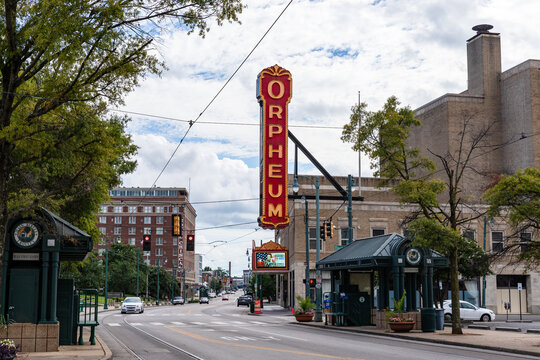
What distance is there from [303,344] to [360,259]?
916 cm

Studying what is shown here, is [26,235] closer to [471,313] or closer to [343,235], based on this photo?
[471,313]

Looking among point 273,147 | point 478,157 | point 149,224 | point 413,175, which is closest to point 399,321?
point 413,175

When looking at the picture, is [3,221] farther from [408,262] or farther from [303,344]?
[408,262]

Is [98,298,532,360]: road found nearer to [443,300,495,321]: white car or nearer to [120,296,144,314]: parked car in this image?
[443,300,495,321]: white car

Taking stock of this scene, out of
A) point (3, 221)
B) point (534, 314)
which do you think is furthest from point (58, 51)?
point (534, 314)

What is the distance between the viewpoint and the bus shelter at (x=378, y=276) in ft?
93.2

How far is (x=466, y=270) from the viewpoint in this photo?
1619 inches

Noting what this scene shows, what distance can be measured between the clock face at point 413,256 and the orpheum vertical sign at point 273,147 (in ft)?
71.1

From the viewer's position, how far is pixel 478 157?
66.5 m

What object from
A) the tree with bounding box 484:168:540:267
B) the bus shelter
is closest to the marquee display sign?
the bus shelter

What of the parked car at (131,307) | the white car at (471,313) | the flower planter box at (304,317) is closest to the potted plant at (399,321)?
the flower planter box at (304,317)

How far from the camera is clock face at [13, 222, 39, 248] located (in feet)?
59.9

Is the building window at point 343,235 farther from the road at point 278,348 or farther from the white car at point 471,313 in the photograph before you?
the road at point 278,348

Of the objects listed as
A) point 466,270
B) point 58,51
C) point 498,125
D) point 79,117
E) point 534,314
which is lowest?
point 534,314
